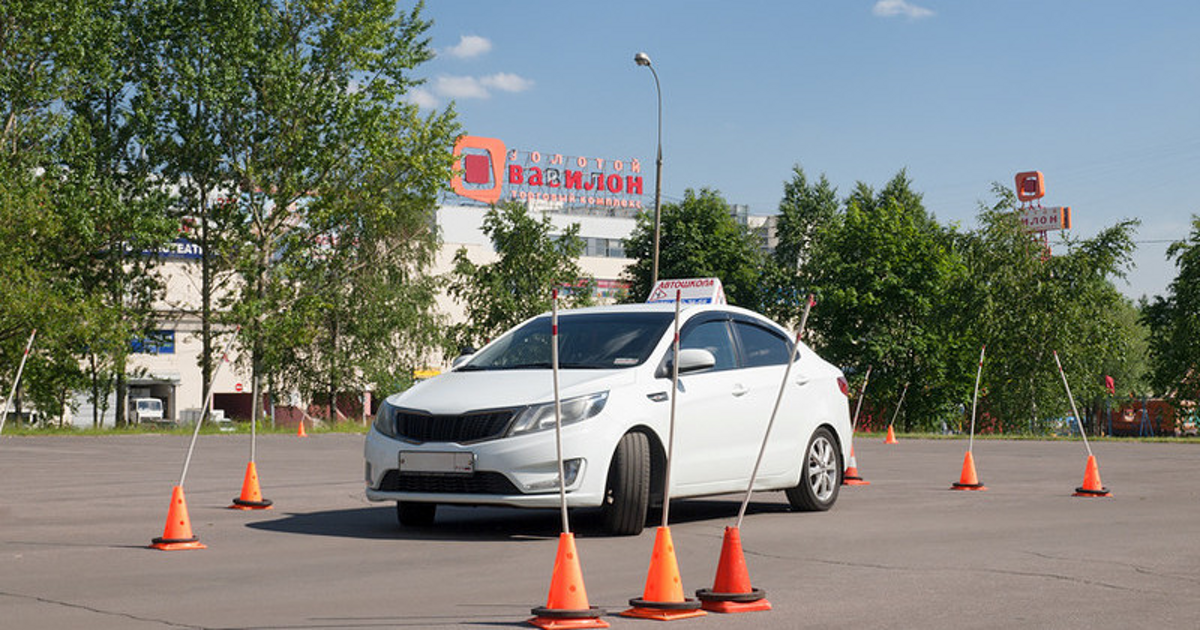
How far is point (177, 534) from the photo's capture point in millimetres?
10188

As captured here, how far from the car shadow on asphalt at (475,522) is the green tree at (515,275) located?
2158 inches

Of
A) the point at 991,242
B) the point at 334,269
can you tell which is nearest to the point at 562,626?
the point at 334,269

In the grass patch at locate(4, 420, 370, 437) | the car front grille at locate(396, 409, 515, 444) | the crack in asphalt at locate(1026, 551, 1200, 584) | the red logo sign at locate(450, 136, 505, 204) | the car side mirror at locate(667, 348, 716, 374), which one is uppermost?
the red logo sign at locate(450, 136, 505, 204)

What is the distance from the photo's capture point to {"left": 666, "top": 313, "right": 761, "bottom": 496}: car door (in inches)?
445

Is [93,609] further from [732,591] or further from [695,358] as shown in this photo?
[695,358]

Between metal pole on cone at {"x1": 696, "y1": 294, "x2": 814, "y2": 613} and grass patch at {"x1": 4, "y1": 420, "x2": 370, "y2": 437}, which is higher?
grass patch at {"x1": 4, "y1": 420, "x2": 370, "y2": 437}

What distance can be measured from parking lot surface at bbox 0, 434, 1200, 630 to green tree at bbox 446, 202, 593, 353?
51.4m

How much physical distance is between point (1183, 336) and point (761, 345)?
53.1 metres

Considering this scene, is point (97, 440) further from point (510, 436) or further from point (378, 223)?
point (510, 436)

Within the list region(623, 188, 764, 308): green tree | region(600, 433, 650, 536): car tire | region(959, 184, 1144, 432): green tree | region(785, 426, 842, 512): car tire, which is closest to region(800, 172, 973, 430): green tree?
region(623, 188, 764, 308): green tree

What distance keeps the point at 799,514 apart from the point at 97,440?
22611mm

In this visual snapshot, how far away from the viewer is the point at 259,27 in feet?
143

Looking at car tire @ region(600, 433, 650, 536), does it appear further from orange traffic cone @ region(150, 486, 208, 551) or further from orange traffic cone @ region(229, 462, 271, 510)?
orange traffic cone @ region(229, 462, 271, 510)

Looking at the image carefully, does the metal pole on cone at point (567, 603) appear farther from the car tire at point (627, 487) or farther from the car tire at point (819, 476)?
the car tire at point (819, 476)
